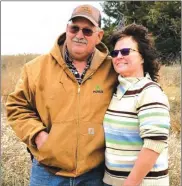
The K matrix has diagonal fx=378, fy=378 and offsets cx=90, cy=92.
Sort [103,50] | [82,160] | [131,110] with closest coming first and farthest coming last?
[131,110] < [82,160] < [103,50]

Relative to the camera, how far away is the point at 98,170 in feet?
9.00

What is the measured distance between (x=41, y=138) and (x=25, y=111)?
252 mm

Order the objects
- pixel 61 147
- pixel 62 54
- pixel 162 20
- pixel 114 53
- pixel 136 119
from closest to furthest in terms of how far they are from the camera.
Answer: pixel 136 119, pixel 61 147, pixel 114 53, pixel 62 54, pixel 162 20

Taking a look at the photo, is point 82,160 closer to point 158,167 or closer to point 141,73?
point 158,167

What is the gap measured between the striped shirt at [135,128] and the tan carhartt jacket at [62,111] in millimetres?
112

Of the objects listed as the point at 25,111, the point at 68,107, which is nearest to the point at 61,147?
the point at 68,107

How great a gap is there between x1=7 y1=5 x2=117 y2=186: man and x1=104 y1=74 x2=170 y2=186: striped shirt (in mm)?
138

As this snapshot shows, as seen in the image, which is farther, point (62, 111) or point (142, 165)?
point (62, 111)

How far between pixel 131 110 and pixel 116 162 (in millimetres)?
365

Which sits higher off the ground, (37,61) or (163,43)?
(163,43)

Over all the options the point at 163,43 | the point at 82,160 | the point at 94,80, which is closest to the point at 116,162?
the point at 82,160

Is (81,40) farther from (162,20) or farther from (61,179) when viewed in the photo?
(162,20)

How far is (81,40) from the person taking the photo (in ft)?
8.97

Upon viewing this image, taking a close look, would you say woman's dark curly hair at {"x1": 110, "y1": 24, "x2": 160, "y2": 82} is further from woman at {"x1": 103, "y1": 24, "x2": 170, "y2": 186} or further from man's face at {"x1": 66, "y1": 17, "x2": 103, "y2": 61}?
man's face at {"x1": 66, "y1": 17, "x2": 103, "y2": 61}
